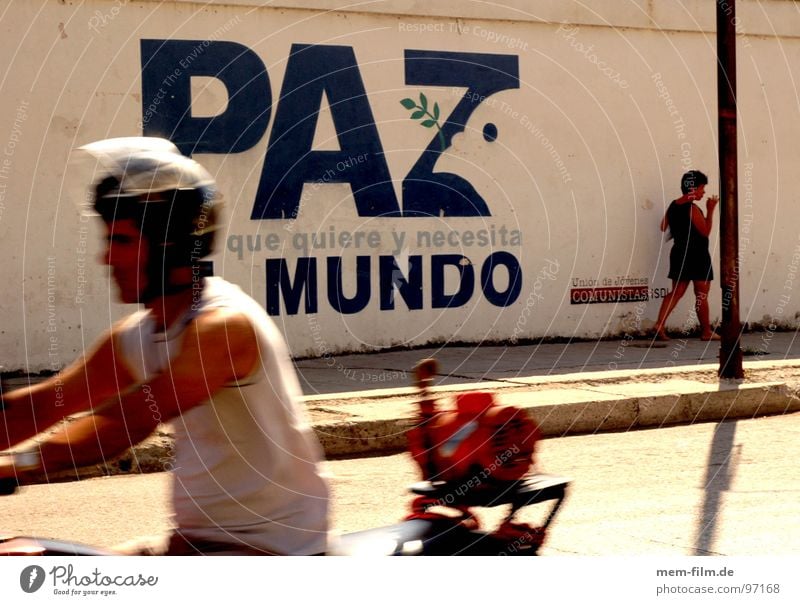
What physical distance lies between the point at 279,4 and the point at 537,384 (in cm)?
400

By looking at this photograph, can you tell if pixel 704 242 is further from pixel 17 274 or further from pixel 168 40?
pixel 17 274

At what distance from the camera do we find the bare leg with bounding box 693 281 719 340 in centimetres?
1220

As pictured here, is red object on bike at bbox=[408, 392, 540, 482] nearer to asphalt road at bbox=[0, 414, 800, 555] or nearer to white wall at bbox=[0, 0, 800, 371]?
asphalt road at bbox=[0, 414, 800, 555]

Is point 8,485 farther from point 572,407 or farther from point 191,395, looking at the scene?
point 572,407

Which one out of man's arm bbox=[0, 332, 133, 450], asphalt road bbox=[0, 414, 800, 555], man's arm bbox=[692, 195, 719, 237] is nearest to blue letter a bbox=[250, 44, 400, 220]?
man's arm bbox=[692, 195, 719, 237]

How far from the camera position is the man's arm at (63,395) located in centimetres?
239

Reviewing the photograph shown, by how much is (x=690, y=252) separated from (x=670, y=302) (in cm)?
55

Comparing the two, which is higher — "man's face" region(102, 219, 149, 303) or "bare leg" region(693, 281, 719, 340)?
"man's face" region(102, 219, 149, 303)

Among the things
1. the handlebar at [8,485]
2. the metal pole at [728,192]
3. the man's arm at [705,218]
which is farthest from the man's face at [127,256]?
the man's arm at [705,218]

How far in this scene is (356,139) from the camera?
11.1 metres

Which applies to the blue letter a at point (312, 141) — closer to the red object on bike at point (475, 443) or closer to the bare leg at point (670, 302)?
the bare leg at point (670, 302)

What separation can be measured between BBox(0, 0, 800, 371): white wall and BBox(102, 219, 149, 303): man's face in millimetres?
7510

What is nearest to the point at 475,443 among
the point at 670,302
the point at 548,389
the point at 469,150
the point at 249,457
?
the point at 249,457

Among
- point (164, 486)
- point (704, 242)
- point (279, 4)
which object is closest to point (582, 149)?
point (704, 242)
